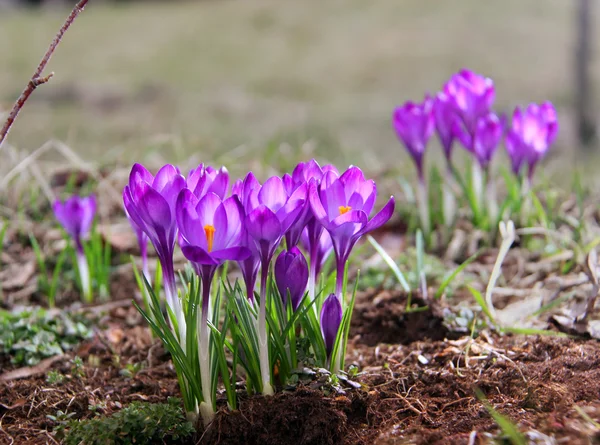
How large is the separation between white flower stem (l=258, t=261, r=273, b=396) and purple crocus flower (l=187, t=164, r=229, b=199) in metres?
0.21

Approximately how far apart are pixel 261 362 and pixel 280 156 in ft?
7.98

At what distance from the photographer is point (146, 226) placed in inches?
55.6

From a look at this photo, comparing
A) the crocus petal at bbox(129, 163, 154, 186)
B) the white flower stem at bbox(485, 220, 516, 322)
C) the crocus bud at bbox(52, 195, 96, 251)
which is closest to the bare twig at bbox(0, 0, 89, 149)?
the crocus petal at bbox(129, 163, 154, 186)

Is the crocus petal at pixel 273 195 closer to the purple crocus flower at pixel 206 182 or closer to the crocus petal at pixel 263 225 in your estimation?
the crocus petal at pixel 263 225

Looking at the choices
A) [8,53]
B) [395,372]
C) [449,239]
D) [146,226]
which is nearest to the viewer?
[146,226]

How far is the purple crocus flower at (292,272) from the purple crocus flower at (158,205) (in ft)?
0.75

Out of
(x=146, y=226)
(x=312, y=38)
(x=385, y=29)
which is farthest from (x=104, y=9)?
(x=146, y=226)

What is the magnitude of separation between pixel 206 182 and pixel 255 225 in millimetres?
217

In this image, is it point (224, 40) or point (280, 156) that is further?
point (224, 40)

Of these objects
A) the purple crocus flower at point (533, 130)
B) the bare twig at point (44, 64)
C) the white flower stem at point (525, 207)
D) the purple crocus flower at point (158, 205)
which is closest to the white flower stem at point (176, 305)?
the purple crocus flower at point (158, 205)

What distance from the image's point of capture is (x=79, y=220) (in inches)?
94.8

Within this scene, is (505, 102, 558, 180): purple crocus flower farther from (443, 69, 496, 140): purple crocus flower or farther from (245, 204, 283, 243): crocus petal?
(245, 204, 283, 243): crocus petal

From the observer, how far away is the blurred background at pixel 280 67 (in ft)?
20.8

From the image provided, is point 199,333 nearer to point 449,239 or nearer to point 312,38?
point 449,239
